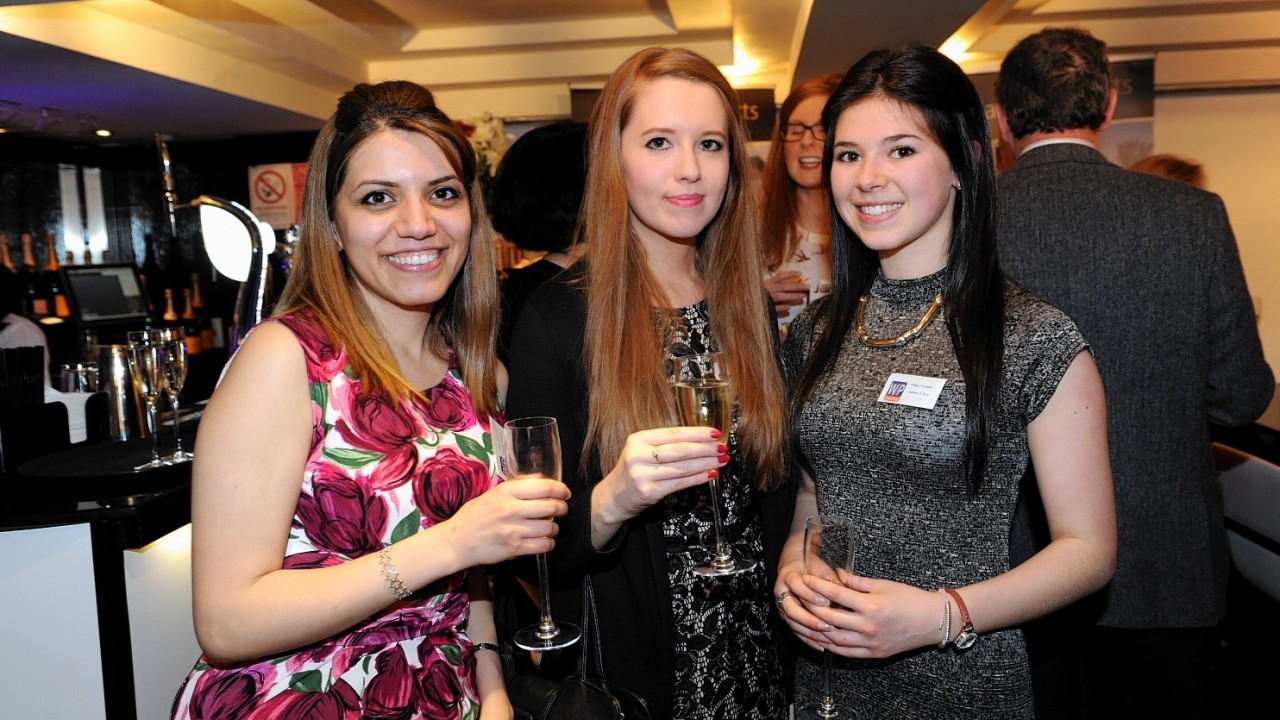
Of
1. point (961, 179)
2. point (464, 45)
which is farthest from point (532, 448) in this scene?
point (464, 45)

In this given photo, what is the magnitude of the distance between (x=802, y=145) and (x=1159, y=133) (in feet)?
22.2

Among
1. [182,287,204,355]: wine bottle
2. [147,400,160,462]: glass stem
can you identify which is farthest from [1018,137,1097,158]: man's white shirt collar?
[182,287,204,355]: wine bottle

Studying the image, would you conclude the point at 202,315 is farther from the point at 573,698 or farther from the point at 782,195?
the point at 573,698

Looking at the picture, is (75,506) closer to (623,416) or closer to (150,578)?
(150,578)

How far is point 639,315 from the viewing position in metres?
1.79

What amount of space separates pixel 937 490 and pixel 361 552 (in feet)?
3.24

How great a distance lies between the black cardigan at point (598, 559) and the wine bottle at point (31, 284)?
688 centimetres

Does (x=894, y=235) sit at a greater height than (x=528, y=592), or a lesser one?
greater

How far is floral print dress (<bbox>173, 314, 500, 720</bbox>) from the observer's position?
1396 mm

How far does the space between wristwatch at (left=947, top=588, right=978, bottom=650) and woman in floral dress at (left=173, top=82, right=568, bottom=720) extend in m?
0.69

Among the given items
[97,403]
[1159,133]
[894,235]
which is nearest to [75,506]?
[97,403]

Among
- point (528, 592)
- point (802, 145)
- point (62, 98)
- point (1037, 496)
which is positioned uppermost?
point (62, 98)

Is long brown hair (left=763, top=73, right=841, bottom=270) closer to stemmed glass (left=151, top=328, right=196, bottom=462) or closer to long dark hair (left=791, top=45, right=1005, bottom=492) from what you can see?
long dark hair (left=791, top=45, right=1005, bottom=492)

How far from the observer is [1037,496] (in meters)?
2.08
